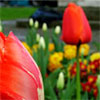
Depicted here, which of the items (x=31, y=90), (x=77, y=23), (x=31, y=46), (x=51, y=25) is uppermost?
(x=31, y=90)

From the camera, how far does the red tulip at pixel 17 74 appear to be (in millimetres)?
537

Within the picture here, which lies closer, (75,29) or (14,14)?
(75,29)

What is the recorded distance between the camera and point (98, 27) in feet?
36.9

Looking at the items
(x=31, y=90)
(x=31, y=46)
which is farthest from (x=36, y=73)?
(x=31, y=46)

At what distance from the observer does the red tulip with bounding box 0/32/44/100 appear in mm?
537

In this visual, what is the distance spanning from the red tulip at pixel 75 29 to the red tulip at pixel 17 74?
1.23 metres

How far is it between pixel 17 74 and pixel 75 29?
1367mm

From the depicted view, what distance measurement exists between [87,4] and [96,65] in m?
9.47

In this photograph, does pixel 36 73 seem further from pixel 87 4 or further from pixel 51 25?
pixel 87 4

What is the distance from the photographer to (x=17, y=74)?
558 millimetres

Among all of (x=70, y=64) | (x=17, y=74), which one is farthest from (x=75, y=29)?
(x=70, y=64)

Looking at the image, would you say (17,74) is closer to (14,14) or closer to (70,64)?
(70,64)

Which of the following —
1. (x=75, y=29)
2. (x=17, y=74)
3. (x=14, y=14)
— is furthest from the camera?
(x=14, y=14)

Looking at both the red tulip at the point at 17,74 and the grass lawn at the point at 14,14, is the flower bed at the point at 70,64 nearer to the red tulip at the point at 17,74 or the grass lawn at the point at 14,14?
the red tulip at the point at 17,74
